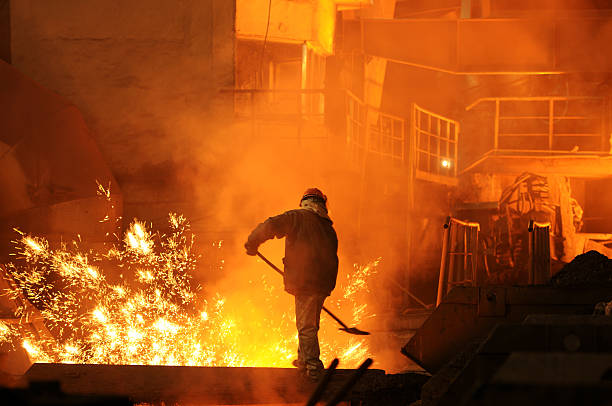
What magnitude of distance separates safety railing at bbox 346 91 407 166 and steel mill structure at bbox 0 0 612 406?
110mm

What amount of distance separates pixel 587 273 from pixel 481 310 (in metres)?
0.82

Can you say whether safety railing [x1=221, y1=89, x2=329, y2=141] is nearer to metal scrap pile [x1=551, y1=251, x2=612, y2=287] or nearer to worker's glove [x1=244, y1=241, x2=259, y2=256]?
worker's glove [x1=244, y1=241, x2=259, y2=256]

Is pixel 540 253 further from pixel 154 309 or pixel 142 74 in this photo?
pixel 142 74

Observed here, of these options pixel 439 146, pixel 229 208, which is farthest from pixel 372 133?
pixel 229 208

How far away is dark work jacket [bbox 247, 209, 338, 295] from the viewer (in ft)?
19.8

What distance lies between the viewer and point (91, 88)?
9844mm

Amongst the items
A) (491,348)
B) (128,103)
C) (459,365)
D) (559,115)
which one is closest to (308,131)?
(128,103)

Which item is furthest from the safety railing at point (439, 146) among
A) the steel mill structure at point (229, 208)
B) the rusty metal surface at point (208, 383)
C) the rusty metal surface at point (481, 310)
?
the rusty metal surface at point (208, 383)

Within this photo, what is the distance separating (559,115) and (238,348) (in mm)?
10387

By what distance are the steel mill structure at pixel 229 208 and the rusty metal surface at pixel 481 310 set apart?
14 millimetres

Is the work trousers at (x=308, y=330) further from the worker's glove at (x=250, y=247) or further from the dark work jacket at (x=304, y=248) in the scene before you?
the worker's glove at (x=250, y=247)

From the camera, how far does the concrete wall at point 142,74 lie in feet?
32.0

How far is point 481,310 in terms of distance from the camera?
5355mm

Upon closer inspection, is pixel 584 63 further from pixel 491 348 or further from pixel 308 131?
pixel 491 348
